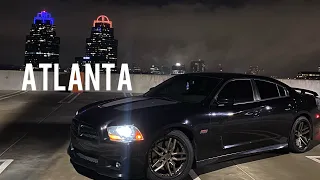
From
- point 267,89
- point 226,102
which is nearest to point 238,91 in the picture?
point 226,102

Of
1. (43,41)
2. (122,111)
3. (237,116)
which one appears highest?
(43,41)

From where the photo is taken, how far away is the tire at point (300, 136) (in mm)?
6508

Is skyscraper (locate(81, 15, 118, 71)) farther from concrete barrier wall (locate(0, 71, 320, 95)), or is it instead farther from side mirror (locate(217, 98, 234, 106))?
side mirror (locate(217, 98, 234, 106))

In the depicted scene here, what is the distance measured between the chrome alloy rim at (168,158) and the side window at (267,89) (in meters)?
2.04

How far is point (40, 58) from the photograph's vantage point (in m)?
44.6

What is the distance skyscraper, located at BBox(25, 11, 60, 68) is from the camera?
44.3m

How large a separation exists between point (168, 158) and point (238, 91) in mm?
1770

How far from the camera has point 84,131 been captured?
15.6ft

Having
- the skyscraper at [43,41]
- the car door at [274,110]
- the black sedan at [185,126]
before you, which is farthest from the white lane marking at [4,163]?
the skyscraper at [43,41]

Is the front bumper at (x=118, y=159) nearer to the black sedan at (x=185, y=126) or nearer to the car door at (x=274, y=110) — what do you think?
the black sedan at (x=185, y=126)

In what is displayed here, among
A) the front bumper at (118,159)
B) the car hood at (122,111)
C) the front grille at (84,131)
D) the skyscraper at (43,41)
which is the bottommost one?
the front bumper at (118,159)

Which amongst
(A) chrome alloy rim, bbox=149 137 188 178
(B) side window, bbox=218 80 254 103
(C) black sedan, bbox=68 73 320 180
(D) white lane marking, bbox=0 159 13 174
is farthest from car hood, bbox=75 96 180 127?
(D) white lane marking, bbox=0 159 13 174

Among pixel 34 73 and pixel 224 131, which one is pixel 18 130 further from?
pixel 34 73

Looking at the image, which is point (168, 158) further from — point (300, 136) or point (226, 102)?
point (300, 136)
